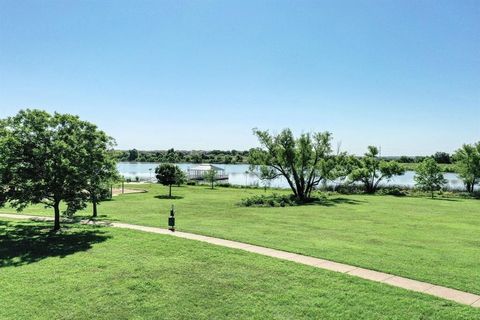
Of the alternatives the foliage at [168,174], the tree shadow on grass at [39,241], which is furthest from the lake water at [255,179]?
the foliage at [168,174]

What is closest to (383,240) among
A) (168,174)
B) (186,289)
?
(186,289)

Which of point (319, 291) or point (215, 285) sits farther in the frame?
point (215, 285)

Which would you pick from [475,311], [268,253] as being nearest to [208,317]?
[268,253]

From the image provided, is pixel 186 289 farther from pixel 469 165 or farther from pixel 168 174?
pixel 469 165

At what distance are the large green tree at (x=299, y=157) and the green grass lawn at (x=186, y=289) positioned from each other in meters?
26.6

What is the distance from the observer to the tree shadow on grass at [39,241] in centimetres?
1271

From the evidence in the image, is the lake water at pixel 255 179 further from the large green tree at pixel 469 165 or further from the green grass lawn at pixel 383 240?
the green grass lawn at pixel 383 240

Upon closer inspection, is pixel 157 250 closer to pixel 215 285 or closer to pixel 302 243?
pixel 215 285

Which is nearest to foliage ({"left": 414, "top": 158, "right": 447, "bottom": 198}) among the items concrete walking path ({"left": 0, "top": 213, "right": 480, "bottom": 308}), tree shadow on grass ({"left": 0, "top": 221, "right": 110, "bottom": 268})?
concrete walking path ({"left": 0, "top": 213, "right": 480, "bottom": 308})

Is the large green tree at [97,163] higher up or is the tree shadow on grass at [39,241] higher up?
the large green tree at [97,163]

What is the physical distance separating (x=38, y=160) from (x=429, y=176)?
46.5m

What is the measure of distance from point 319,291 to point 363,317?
53.9 inches

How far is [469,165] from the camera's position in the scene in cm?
5097

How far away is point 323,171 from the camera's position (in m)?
38.8
